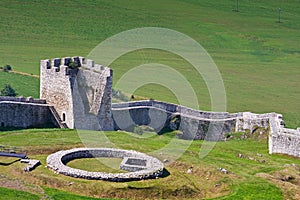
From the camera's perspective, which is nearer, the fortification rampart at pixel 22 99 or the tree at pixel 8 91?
the fortification rampart at pixel 22 99

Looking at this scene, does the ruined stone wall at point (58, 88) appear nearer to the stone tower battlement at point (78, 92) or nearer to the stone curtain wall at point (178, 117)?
the stone tower battlement at point (78, 92)

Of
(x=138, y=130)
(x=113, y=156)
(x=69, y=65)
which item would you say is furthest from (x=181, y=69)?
(x=113, y=156)

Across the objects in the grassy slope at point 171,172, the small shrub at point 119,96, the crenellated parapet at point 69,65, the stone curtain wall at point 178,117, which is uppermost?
the crenellated parapet at point 69,65

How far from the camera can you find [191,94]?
103188 mm

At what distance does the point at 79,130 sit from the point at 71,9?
302 feet

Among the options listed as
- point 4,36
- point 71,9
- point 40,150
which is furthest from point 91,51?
point 40,150

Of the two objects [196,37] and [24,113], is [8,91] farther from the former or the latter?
[196,37]

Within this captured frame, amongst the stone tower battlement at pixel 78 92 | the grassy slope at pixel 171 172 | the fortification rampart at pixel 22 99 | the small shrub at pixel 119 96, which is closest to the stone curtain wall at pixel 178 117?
the stone tower battlement at pixel 78 92

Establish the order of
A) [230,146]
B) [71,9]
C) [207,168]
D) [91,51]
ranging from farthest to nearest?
[71,9] → [91,51] → [230,146] → [207,168]

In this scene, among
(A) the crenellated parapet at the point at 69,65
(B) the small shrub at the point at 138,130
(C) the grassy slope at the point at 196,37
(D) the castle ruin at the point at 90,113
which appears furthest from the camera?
(C) the grassy slope at the point at 196,37

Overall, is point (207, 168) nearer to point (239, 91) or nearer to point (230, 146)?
point (230, 146)

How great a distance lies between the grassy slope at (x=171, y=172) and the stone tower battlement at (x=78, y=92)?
3225 millimetres

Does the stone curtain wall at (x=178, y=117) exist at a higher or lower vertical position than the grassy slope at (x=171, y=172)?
higher

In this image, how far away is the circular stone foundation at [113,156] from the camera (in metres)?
49.9
